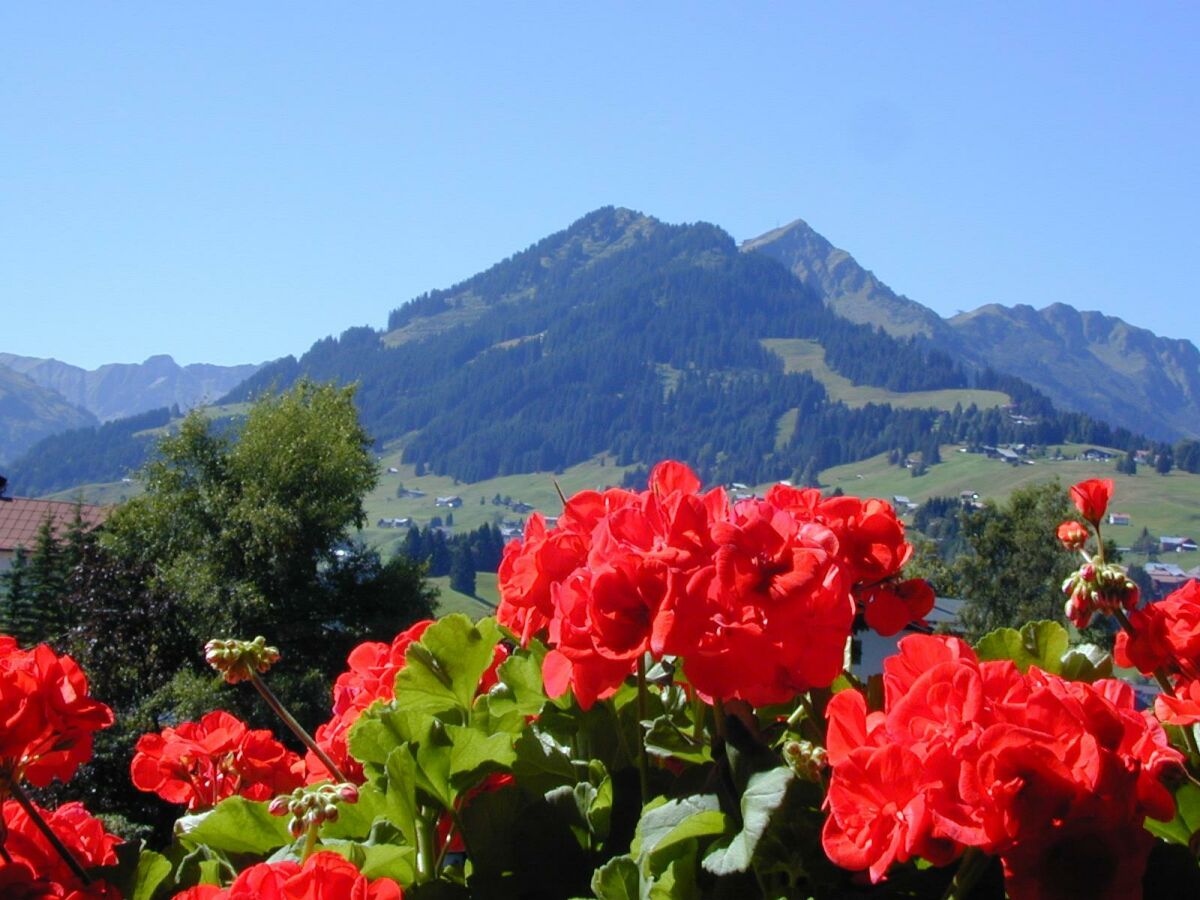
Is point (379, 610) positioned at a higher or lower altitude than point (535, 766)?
lower

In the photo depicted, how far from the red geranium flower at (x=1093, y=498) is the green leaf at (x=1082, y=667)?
0.17 meters

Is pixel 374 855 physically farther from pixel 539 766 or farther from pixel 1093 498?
pixel 1093 498

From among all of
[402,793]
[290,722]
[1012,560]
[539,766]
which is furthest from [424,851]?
[1012,560]

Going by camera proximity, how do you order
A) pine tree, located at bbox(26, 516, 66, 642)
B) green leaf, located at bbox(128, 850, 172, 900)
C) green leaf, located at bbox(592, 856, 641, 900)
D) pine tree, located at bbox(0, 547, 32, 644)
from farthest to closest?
pine tree, located at bbox(26, 516, 66, 642)
pine tree, located at bbox(0, 547, 32, 644)
green leaf, located at bbox(128, 850, 172, 900)
green leaf, located at bbox(592, 856, 641, 900)

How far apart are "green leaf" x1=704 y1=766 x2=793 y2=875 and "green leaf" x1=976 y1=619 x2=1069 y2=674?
0.42 m

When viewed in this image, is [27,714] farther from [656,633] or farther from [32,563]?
[32,563]

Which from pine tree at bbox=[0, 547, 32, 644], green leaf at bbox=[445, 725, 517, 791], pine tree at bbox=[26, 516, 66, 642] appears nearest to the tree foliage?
pine tree at bbox=[26, 516, 66, 642]

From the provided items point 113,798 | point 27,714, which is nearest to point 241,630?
point 113,798

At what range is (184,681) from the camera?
28.8m

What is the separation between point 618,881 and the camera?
3.33 feet

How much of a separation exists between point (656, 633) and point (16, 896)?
0.65 m

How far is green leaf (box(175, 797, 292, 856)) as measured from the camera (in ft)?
4.15

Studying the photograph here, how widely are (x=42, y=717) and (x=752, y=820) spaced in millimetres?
791

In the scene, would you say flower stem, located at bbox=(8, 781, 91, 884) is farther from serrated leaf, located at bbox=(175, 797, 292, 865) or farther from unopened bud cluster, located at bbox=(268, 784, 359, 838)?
Result: unopened bud cluster, located at bbox=(268, 784, 359, 838)
